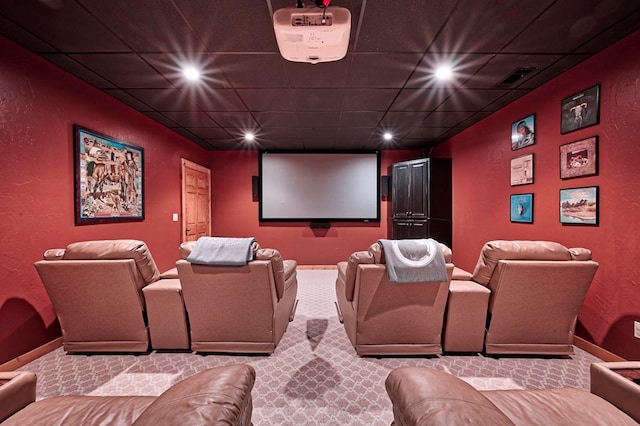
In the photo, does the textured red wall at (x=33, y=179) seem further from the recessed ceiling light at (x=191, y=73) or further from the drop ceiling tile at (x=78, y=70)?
the recessed ceiling light at (x=191, y=73)

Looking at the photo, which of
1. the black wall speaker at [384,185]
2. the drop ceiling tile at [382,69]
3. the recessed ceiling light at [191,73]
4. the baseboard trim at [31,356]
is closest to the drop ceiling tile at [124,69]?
the recessed ceiling light at [191,73]

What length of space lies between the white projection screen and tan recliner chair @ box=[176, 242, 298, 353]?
3.81 metres

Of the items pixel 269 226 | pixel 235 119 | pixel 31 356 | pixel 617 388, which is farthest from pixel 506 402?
pixel 269 226

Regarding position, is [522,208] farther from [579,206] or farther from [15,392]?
[15,392]

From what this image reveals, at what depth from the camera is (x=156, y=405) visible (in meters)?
0.73

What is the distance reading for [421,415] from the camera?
700 mm

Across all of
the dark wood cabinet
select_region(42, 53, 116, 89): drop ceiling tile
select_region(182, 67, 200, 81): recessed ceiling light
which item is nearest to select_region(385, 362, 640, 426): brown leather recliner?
select_region(182, 67, 200, 81): recessed ceiling light

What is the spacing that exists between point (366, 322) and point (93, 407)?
1.68 meters

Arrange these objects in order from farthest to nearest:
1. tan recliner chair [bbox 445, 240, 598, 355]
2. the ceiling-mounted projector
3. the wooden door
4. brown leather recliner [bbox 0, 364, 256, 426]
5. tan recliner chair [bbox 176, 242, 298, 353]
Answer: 1. the wooden door
2. tan recliner chair [bbox 176, 242, 298, 353]
3. tan recliner chair [bbox 445, 240, 598, 355]
4. the ceiling-mounted projector
5. brown leather recliner [bbox 0, 364, 256, 426]

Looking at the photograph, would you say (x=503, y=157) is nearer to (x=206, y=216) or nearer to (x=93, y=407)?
(x=93, y=407)

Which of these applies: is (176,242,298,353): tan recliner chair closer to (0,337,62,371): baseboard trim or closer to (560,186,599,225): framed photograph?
(0,337,62,371): baseboard trim

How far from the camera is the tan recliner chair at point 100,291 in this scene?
1988 millimetres

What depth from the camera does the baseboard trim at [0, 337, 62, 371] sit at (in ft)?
6.64

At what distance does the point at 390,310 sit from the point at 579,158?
7.63ft
